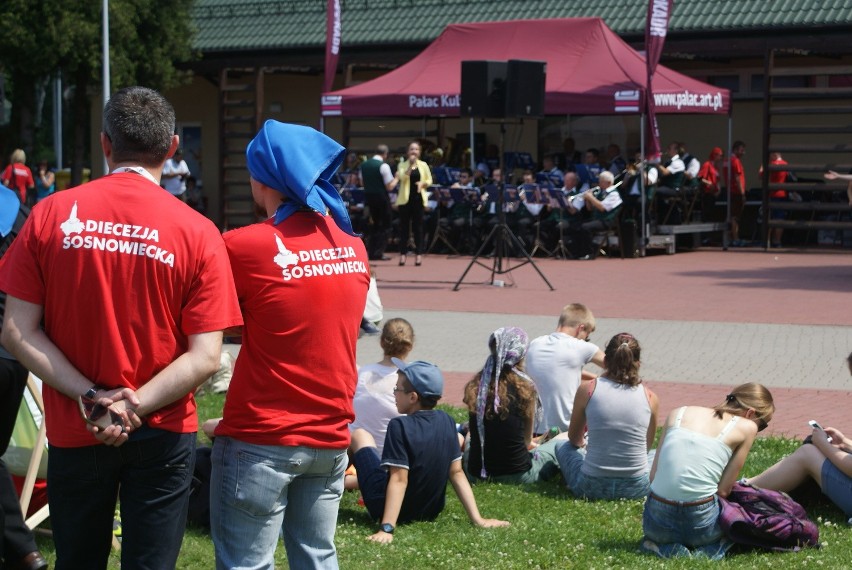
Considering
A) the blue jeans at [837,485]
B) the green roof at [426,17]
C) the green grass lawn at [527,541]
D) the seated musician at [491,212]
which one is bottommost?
the green grass lawn at [527,541]

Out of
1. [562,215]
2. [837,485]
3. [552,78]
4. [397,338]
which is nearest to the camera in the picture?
[837,485]

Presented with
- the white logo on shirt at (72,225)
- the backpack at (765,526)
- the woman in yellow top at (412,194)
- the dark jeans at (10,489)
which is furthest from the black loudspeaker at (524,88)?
the white logo on shirt at (72,225)

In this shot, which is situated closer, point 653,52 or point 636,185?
point 653,52

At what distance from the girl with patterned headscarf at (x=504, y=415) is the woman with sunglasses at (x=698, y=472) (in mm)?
1142

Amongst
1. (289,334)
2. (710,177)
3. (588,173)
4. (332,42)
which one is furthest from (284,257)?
(332,42)

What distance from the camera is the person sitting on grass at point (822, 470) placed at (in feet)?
19.7

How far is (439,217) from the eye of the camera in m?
21.8

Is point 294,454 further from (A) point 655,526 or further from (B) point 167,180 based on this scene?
(B) point 167,180

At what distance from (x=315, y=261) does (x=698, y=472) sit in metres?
2.49

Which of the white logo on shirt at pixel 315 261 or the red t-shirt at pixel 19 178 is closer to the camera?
the white logo on shirt at pixel 315 261

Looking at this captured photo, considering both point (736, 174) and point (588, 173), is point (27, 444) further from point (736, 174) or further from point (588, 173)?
point (736, 174)

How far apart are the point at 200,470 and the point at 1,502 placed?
1375 mm

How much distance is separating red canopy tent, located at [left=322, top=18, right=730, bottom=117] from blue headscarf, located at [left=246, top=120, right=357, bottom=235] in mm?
16307

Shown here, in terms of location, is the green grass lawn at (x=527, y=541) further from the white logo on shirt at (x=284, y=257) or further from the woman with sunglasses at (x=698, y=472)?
the white logo on shirt at (x=284, y=257)
